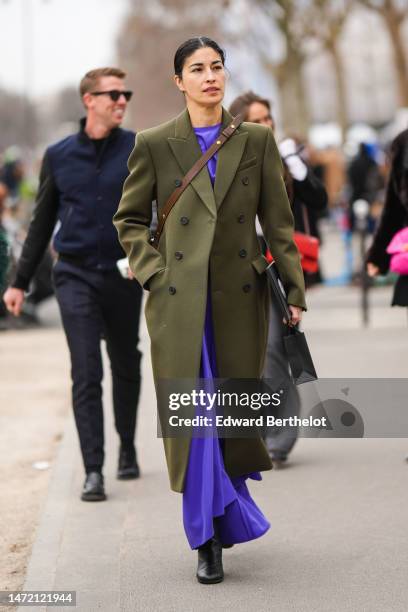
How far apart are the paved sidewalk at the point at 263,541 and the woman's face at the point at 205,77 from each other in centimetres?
184

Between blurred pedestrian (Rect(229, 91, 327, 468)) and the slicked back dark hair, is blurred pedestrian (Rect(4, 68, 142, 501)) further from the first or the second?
the slicked back dark hair

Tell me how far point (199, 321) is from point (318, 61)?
264 ft

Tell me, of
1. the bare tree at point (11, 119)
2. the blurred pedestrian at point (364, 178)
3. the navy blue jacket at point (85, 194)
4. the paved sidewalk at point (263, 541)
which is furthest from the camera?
the bare tree at point (11, 119)

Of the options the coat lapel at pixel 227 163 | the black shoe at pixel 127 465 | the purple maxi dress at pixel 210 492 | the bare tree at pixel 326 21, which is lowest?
the black shoe at pixel 127 465

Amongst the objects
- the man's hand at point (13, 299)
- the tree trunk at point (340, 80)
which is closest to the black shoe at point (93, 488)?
the man's hand at point (13, 299)

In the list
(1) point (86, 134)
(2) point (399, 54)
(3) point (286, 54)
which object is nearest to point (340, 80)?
(3) point (286, 54)

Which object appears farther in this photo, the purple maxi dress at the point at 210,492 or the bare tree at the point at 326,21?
the bare tree at the point at 326,21

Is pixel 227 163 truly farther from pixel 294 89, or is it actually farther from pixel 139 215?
pixel 294 89

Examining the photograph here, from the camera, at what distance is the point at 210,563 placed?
525 centimetres

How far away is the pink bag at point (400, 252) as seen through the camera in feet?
22.6

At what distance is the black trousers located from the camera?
6875 mm

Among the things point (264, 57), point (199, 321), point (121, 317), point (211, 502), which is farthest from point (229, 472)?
point (264, 57)

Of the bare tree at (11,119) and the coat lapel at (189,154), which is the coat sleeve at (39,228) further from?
the bare tree at (11,119)

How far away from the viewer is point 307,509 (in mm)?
6395
